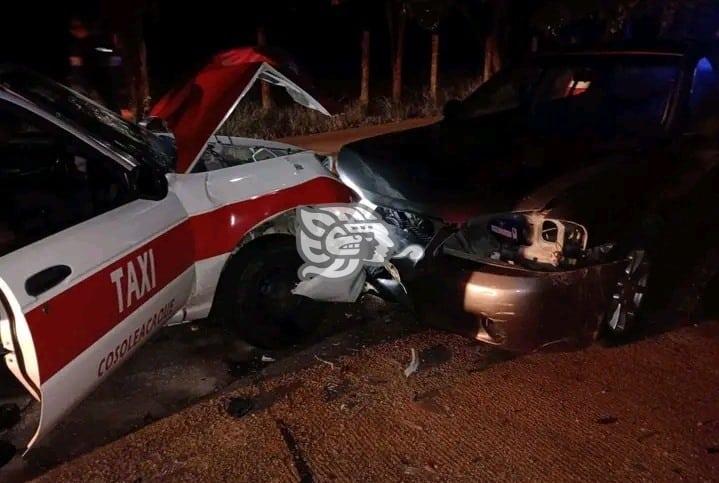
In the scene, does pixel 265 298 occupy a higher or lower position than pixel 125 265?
lower

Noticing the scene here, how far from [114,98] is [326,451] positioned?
472 cm

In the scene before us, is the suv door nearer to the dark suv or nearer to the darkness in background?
the dark suv

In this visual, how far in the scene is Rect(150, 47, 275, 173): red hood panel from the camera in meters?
3.70

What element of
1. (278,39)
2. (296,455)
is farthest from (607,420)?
(278,39)

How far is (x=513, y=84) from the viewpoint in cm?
568

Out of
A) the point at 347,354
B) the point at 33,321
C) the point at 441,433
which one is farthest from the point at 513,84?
the point at 33,321

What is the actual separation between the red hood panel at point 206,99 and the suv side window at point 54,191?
16.3 inches

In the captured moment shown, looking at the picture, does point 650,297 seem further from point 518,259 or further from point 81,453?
point 81,453

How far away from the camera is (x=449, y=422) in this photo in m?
3.61

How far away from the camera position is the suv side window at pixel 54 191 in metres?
3.06

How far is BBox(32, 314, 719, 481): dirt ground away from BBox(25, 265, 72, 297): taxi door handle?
0.96 m

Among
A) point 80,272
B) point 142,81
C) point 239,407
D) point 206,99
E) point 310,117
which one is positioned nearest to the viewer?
point 80,272

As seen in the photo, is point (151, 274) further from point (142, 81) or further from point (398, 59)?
point (398, 59)

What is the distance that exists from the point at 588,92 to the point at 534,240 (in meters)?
1.75
